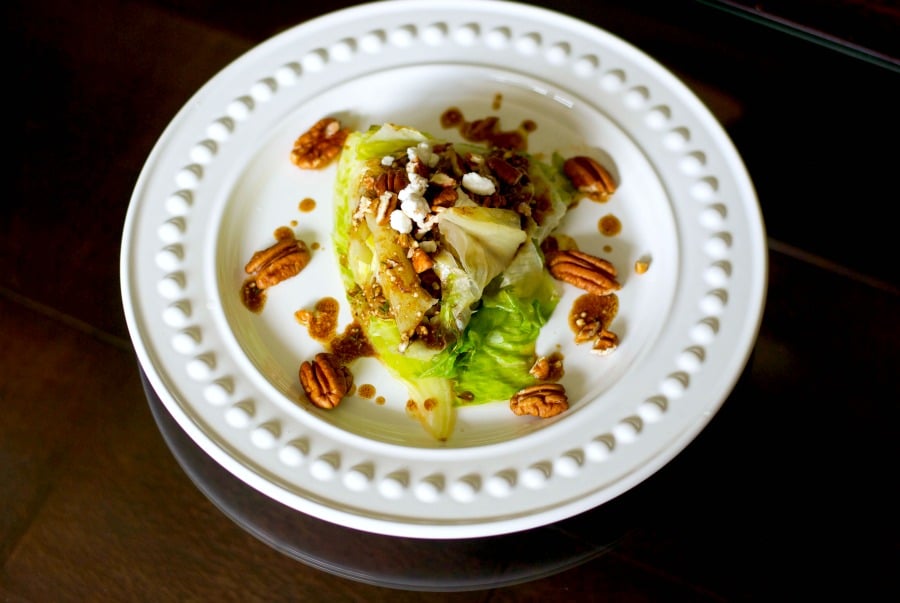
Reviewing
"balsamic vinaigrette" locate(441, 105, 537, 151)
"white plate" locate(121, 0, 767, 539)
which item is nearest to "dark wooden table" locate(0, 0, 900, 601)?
"white plate" locate(121, 0, 767, 539)

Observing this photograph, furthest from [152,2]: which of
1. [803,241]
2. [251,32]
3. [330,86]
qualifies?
[803,241]

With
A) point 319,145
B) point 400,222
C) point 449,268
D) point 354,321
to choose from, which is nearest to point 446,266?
point 449,268

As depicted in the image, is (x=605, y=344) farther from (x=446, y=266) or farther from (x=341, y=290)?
(x=341, y=290)

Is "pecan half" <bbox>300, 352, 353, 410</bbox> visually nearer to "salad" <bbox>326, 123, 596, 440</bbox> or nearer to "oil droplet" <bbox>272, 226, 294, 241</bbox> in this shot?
"salad" <bbox>326, 123, 596, 440</bbox>

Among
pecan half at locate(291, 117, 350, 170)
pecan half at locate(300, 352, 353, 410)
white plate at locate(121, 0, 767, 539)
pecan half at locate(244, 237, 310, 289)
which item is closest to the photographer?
white plate at locate(121, 0, 767, 539)

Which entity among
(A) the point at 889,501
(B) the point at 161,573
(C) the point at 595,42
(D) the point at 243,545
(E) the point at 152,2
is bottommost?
(B) the point at 161,573

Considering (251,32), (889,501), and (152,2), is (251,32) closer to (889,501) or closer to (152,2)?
(152,2)
